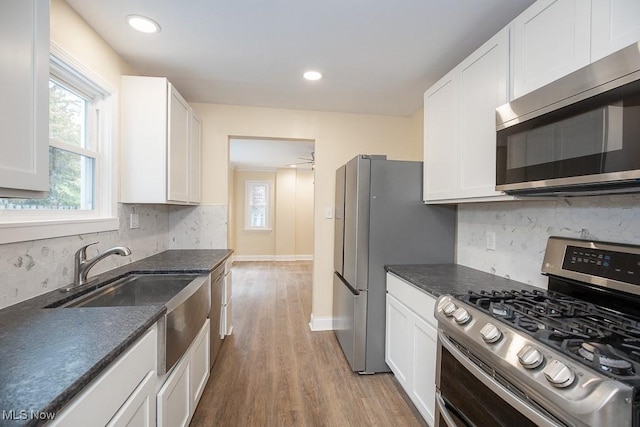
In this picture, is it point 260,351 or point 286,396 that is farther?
point 260,351

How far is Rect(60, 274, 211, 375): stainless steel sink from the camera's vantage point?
1.25 m

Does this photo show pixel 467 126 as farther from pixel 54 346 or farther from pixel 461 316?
pixel 54 346

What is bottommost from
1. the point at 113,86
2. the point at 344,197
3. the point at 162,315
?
the point at 162,315

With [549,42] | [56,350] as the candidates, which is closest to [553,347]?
[549,42]

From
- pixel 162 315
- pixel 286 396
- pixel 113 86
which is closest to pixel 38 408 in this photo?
pixel 162 315

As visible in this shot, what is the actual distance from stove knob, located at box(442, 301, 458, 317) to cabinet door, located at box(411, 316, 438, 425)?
31cm

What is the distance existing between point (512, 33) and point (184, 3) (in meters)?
1.64

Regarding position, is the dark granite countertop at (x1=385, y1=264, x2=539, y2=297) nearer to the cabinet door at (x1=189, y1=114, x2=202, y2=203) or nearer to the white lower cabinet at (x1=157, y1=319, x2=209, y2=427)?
the white lower cabinet at (x1=157, y1=319, x2=209, y2=427)

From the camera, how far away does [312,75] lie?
7.51 ft

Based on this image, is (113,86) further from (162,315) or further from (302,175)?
(302,175)

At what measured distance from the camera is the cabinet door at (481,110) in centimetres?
142

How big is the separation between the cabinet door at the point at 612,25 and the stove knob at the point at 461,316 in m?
1.02

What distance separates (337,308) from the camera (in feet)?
9.27

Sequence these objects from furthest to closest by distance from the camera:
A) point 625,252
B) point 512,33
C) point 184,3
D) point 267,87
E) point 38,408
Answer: point 267,87 < point 184,3 < point 512,33 < point 625,252 < point 38,408
